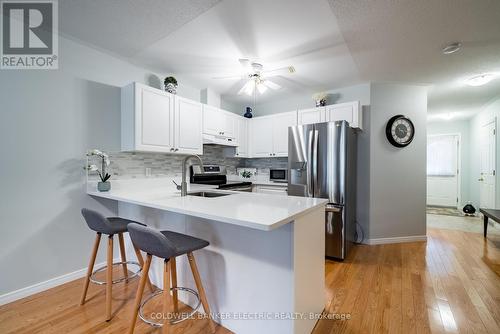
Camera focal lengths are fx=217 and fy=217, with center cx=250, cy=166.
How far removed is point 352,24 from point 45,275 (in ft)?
12.2

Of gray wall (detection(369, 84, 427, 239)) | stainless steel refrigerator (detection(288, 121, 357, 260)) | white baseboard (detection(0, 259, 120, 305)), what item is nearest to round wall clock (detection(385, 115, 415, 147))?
gray wall (detection(369, 84, 427, 239))

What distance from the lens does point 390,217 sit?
11.0ft

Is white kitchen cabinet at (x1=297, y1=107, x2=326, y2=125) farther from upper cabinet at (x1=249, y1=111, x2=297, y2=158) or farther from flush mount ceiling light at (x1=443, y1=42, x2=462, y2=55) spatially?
flush mount ceiling light at (x1=443, y1=42, x2=462, y2=55)

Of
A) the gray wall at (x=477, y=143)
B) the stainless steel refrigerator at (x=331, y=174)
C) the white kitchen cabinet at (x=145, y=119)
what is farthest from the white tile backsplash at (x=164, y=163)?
the gray wall at (x=477, y=143)

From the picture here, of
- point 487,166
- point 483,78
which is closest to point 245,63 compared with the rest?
point 483,78

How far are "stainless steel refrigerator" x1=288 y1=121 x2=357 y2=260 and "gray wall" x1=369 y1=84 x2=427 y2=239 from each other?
1.55 feet

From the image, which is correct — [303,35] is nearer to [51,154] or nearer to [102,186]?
[102,186]

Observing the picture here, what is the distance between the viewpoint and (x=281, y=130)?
12.7ft

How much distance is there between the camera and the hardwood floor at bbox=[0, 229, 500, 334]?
5.20 feet

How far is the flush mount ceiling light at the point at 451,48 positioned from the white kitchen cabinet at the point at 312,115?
1.47 meters

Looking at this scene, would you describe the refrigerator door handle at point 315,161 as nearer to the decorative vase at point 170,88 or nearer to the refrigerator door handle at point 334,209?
the refrigerator door handle at point 334,209

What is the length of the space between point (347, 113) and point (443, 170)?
4931mm

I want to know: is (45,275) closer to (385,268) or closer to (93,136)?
(93,136)

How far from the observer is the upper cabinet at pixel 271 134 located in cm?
383
